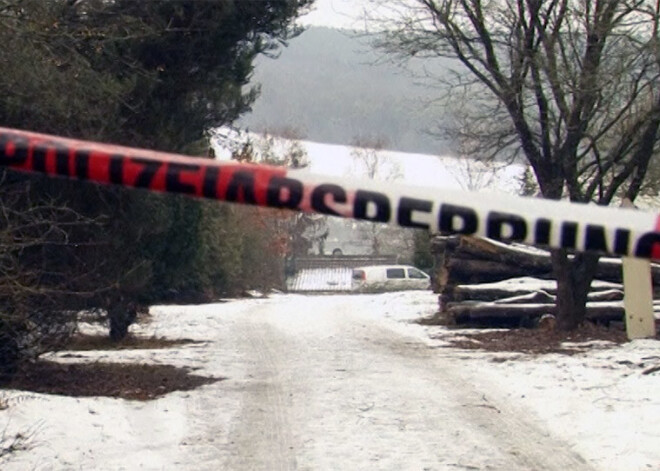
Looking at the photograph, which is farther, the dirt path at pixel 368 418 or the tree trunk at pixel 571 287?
the tree trunk at pixel 571 287

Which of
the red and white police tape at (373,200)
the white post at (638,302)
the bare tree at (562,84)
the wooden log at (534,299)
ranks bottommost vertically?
the wooden log at (534,299)

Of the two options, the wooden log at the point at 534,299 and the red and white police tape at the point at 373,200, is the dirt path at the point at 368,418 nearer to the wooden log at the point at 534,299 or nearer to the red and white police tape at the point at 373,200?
the wooden log at the point at 534,299

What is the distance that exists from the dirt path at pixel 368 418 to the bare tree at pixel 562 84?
12.4 ft

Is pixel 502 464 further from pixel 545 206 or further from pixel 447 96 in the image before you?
pixel 447 96

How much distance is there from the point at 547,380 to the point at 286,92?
2829cm

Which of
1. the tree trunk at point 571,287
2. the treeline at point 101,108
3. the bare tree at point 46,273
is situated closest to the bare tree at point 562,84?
the tree trunk at point 571,287

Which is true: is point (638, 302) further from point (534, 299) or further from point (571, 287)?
point (534, 299)

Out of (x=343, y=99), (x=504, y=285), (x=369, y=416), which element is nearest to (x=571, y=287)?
(x=504, y=285)

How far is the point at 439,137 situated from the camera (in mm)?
19516

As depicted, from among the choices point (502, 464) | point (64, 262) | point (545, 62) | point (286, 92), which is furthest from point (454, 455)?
point (286, 92)

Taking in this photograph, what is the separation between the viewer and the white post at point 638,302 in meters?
16.3

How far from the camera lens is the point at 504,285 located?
→ 831 inches

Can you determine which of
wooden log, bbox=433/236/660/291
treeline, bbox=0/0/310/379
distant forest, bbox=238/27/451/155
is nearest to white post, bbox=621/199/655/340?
distant forest, bbox=238/27/451/155

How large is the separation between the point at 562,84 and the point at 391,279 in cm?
2889
